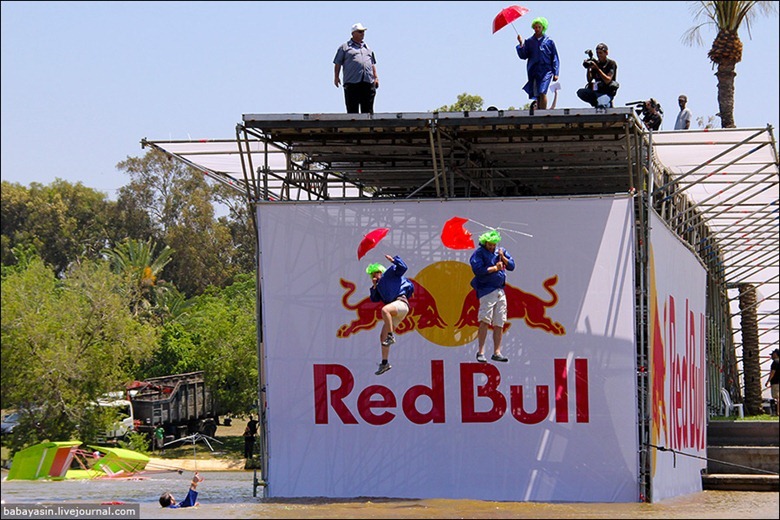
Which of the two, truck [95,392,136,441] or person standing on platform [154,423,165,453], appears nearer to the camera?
truck [95,392,136,441]

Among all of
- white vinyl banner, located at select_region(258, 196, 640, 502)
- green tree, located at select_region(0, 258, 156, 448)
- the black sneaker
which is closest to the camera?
the black sneaker

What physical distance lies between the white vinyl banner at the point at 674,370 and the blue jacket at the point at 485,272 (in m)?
2.92

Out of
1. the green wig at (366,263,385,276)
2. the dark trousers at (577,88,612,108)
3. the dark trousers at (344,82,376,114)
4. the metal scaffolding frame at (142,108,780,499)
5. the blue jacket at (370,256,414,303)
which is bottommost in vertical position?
the blue jacket at (370,256,414,303)

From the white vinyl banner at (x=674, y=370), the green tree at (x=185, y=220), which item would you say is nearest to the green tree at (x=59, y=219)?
the green tree at (x=185, y=220)

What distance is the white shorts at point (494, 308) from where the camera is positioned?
18.8 metres

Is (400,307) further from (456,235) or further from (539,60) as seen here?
(539,60)

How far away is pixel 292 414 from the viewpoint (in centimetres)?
2042

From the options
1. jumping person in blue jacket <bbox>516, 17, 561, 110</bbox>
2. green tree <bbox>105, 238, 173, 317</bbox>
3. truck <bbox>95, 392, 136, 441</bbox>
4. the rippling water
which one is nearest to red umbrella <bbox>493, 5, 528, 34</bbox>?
jumping person in blue jacket <bbox>516, 17, 561, 110</bbox>

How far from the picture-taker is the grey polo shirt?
67.5 feet

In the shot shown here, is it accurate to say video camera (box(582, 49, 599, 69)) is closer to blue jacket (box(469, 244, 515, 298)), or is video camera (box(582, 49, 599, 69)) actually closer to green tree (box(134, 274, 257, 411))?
blue jacket (box(469, 244, 515, 298))

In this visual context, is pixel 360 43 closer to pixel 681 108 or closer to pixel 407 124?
pixel 407 124

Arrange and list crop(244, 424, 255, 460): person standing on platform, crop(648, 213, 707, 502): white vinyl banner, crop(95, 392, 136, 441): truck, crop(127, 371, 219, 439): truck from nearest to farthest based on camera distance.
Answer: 1. crop(648, 213, 707, 502): white vinyl banner
2. crop(95, 392, 136, 441): truck
3. crop(244, 424, 255, 460): person standing on platform
4. crop(127, 371, 219, 439): truck

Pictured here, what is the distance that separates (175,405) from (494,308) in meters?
31.1

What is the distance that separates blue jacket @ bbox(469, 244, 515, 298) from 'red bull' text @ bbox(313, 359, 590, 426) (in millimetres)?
1681
